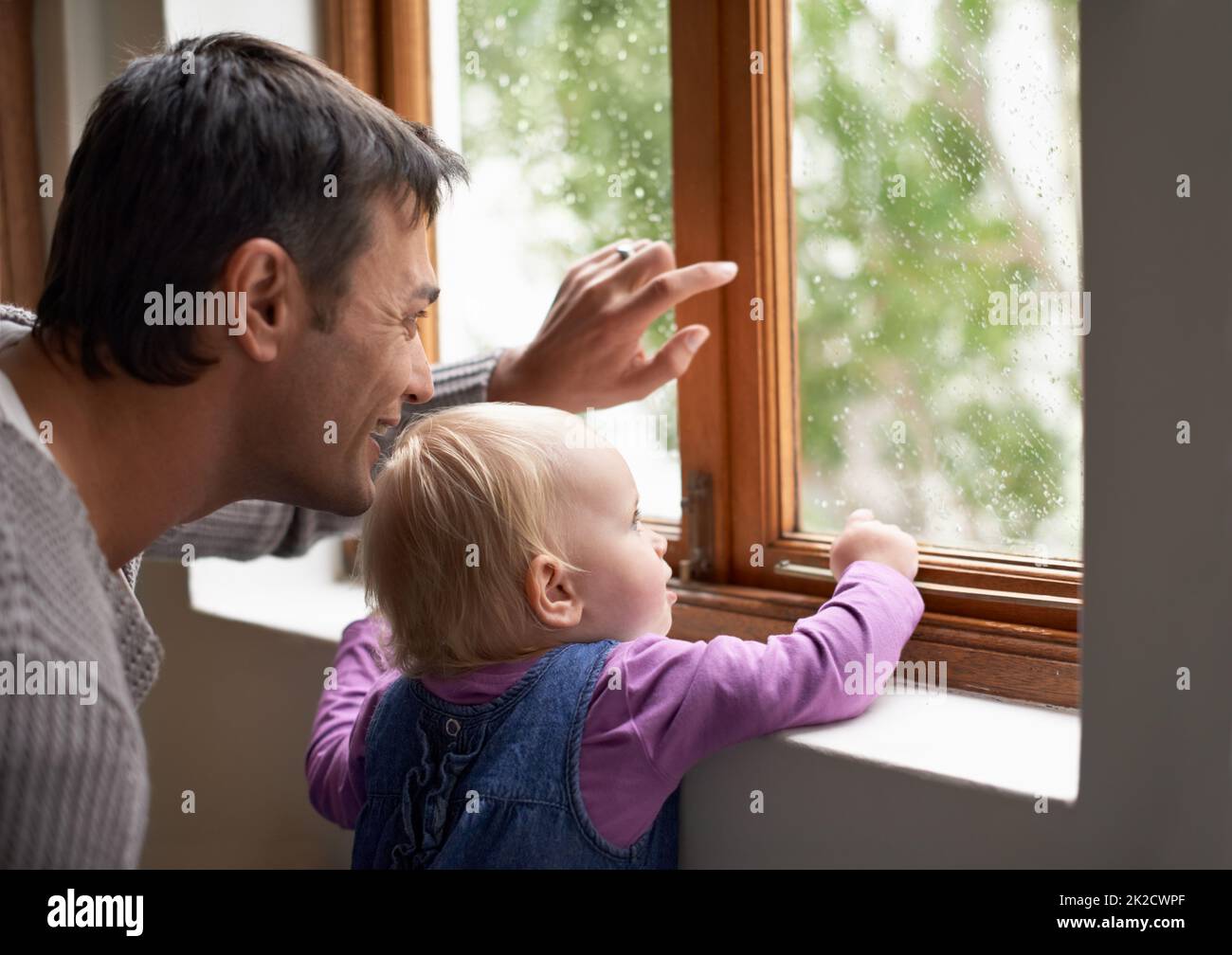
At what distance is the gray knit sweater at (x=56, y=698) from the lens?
76 cm

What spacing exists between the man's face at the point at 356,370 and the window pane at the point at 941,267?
47cm

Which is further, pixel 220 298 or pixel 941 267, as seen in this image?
pixel 941 267

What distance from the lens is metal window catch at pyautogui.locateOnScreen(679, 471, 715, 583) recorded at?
4.80ft

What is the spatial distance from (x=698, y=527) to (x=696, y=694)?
0.46 metres

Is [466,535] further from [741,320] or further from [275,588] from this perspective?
[275,588]

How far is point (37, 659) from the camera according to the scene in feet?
2.46

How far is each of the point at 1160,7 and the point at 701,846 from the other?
800 millimetres

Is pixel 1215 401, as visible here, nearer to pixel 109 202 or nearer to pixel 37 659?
pixel 37 659

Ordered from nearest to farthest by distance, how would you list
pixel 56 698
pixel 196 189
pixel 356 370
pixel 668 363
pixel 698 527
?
pixel 56 698 → pixel 196 189 → pixel 356 370 → pixel 668 363 → pixel 698 527

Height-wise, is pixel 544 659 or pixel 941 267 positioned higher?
pixel 941 267

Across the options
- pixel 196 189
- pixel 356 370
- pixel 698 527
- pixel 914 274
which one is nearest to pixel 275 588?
pixel 698 527

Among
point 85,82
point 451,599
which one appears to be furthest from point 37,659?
point 85,82

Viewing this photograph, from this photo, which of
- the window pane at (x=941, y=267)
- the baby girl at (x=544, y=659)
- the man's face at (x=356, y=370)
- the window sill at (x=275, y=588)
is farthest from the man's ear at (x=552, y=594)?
the window sill at (x=275, y=588)

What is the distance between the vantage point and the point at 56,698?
0.76 metres
